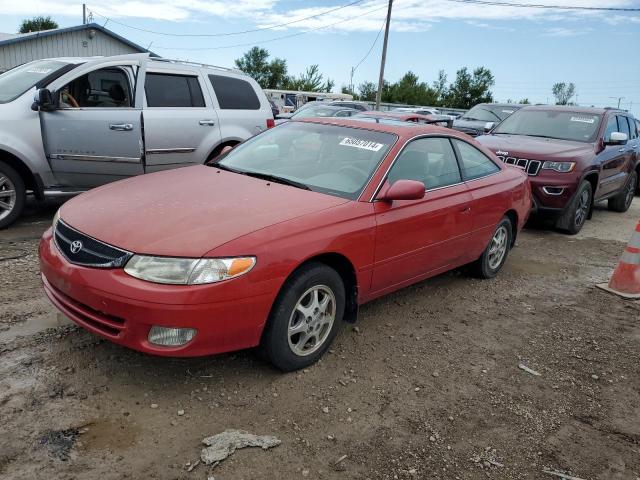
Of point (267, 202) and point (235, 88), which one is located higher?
point (235, 88)

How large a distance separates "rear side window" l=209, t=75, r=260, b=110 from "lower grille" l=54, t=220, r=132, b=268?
4.46 m

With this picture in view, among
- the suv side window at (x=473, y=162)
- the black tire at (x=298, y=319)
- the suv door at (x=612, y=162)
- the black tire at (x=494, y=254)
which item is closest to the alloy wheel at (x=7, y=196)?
the black tire at (x=298, y=319)

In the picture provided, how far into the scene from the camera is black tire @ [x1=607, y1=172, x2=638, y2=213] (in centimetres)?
976

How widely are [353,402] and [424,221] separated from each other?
1581 mm

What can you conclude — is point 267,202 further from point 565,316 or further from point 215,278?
point 565,316

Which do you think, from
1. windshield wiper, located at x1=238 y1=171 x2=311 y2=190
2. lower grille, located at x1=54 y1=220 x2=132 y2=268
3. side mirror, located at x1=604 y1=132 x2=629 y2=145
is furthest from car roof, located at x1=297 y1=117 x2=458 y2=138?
side mirror, located at x1=604 y1=132 x2=629 y2=145

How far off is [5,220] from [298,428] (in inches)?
176

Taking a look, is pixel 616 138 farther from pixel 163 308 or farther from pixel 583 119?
pixel 163 308

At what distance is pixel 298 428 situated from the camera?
9.33ft

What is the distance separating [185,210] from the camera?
326 cm

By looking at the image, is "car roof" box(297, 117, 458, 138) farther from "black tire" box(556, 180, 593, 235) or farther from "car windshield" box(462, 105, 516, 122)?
"car windshield" box(462, 105, 516, 122)

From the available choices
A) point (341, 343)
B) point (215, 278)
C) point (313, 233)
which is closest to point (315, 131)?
point (313, 233)

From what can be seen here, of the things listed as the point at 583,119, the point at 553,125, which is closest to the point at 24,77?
the point at 553,125

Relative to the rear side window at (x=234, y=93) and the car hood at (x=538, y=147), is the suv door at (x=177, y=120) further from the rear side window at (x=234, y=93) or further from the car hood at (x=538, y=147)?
the car hood at (x=538, y=147)
